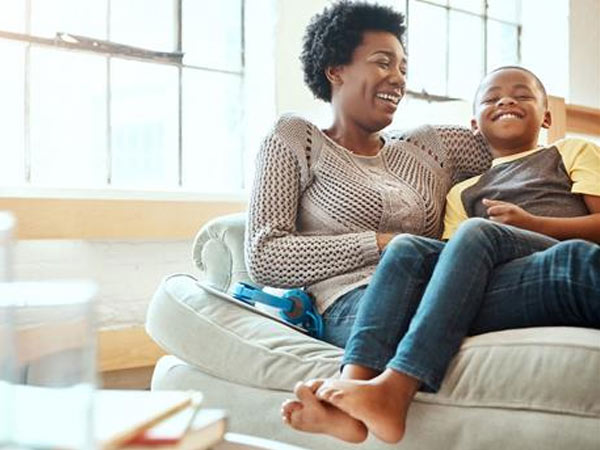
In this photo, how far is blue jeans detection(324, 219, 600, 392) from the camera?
1.29 m

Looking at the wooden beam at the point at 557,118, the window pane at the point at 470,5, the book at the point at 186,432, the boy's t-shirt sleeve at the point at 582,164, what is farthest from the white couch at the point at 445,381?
the window pane at the point at 470,5

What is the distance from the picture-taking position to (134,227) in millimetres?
2393

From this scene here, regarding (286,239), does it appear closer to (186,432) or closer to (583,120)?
(186,432)

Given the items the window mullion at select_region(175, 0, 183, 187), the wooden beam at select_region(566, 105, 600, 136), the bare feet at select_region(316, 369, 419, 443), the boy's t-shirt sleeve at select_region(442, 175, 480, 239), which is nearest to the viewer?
the bare feet at select_region(316, 369, 419, 443)

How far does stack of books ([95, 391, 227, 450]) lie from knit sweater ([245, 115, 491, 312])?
0.86 metres

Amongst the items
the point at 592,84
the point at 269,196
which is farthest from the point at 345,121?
the point at 592,84

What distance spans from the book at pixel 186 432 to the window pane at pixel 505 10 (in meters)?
3.57

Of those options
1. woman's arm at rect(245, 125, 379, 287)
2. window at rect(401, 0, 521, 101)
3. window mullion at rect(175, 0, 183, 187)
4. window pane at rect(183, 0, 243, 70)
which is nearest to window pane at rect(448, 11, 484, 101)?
window at rect(401, 0, 521, 101)

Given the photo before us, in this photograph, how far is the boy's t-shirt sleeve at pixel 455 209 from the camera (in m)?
1.81

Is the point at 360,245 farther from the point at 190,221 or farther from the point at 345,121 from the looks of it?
the point at 190,221

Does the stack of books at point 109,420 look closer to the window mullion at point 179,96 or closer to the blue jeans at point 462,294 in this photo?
the blue jeans at point 462,294

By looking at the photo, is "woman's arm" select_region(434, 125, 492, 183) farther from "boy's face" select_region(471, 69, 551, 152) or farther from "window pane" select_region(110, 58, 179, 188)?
"window pane" select_region(110, 58, 179, 188)

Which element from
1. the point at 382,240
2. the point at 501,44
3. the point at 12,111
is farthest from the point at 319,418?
the point at 501,44

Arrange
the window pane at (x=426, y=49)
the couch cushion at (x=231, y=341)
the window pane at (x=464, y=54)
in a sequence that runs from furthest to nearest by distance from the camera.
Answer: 1. the window pane at (x=464, y=54)
2. the window pane at (x=426, y=49)
3. the couch cushion at (x=231, y=341)
